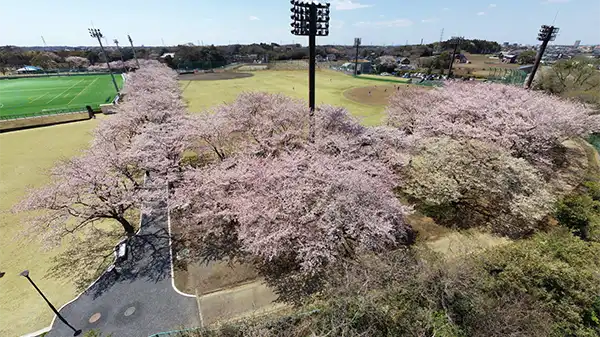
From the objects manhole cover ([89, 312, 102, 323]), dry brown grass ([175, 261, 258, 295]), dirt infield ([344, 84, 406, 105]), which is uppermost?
dirt infield ([344, 84, 406, 105])

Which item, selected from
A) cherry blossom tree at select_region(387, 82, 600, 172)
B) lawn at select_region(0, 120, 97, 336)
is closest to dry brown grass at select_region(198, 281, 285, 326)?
lawn at select_region(0, 120, 97, 336)

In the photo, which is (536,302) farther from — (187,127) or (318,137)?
(187,127)

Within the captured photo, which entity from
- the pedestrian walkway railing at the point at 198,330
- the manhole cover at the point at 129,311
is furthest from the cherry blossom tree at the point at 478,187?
the manhole cover at the point at 129,311

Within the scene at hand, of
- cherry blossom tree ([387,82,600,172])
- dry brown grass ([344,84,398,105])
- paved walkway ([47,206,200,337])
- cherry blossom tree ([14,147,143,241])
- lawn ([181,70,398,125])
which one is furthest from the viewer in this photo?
dry brown grass ([344,84,398,105])

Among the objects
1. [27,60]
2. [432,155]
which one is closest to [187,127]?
[432,155]

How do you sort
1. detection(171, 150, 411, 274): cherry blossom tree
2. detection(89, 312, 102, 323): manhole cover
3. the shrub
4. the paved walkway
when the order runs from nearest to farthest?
the shrub
the paved walkway
detection(89, 312, 102, 323): manhole cover
detection(171, 150, 411, 274): cherry blossom tree

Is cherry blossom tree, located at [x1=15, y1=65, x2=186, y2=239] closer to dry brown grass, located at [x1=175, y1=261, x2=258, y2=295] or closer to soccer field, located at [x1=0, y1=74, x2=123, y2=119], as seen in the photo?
dry brown grass, located at [x1=175, y1=261, x2=258, y2=295]

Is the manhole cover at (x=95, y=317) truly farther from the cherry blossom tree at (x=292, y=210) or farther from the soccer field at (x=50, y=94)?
the soccer field at (x=50, y=94)
